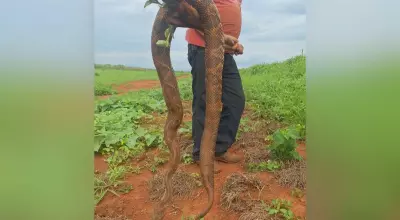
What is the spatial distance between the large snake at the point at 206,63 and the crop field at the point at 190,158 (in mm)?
671

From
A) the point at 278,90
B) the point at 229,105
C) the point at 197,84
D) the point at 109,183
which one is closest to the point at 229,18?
the point at 197,84

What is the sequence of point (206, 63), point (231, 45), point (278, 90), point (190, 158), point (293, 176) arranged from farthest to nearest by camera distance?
point (278, 90) < point (190, 158) < point (293, 176) < point (231, 45) < point (206, 63)

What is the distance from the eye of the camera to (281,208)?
1.75m

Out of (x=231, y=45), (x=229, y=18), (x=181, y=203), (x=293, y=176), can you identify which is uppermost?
(x=229, y=18)

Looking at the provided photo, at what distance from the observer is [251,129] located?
276 cm

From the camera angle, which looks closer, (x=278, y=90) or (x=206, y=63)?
(x=206, y=63)

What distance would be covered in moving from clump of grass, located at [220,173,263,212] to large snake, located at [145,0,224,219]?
674 mm

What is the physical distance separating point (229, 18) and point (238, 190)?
81 centimetres

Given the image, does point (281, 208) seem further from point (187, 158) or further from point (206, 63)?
point (206, 63)

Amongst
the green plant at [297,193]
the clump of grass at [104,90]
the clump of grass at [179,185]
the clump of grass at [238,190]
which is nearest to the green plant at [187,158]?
the clump of grass at [179,185]

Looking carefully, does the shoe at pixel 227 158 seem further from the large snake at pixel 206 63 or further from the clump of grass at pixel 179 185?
the large snake at pixel 206 63
